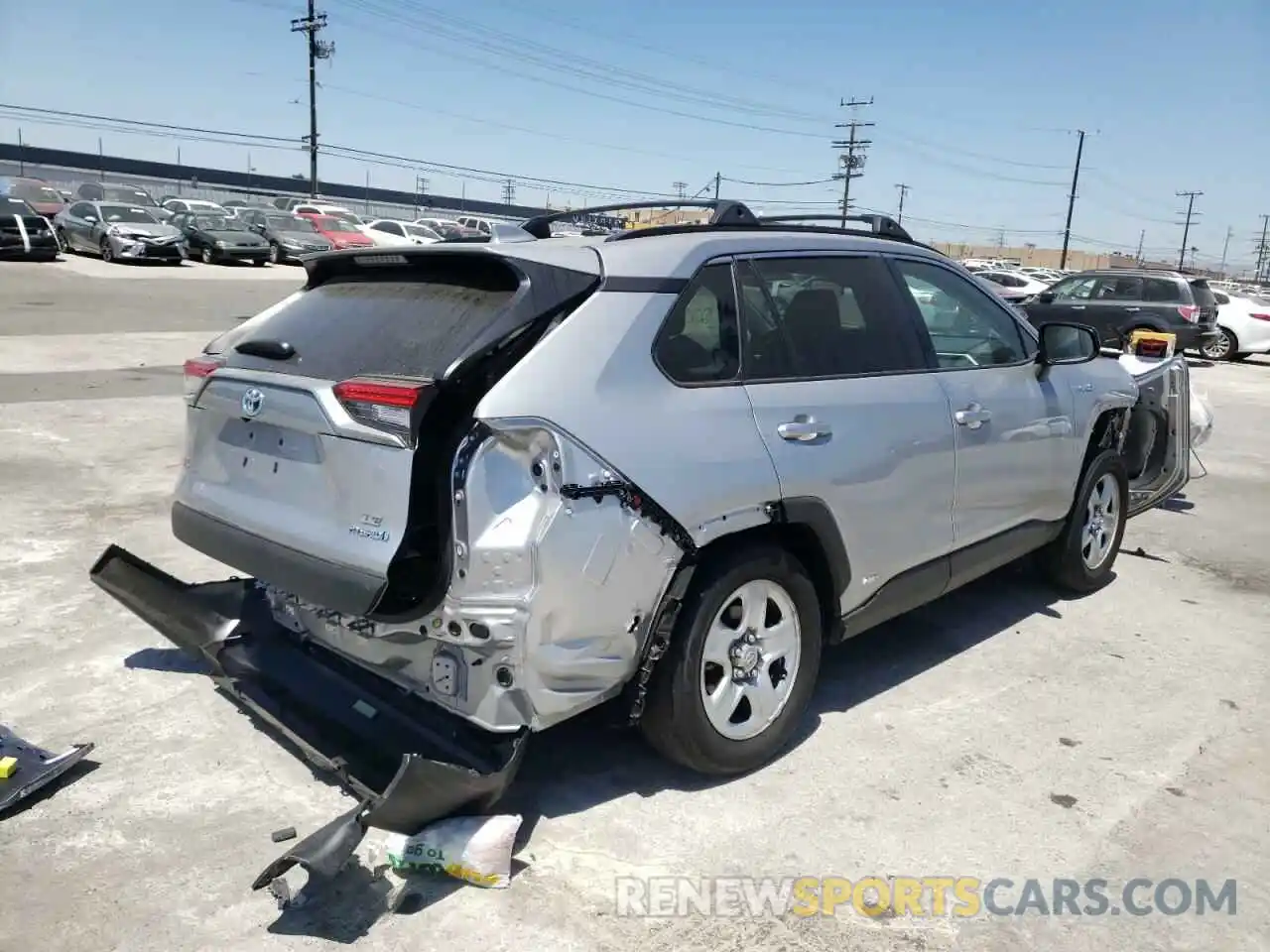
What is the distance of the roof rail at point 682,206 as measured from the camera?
3787 mm

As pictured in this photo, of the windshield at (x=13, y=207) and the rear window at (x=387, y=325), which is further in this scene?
the windshield at (x=13, y=207)

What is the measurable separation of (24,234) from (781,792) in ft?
87.5

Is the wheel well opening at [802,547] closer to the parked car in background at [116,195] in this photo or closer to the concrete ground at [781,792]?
the concrete ground at [781,792]

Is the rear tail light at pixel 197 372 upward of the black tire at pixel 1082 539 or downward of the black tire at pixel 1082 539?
upward

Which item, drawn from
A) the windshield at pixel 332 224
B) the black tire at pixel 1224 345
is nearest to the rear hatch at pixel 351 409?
the black tire at pixel 1224 345

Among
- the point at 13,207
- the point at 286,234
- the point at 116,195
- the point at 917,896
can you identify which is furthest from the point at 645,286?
the point at 116,195

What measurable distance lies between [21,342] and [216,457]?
11.3 m

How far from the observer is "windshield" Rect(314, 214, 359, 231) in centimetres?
3281

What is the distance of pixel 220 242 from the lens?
28703mm

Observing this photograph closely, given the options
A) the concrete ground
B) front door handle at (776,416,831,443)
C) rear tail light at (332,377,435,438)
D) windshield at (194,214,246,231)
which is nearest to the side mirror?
the concrete ground

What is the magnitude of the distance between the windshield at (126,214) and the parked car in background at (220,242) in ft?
3.48

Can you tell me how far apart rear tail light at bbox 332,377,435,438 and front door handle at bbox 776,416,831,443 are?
1.24 m

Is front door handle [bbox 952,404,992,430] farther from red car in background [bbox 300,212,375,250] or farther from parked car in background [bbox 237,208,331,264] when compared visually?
red car in background [bbox 300,212,375,250]

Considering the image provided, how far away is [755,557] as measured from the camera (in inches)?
130
